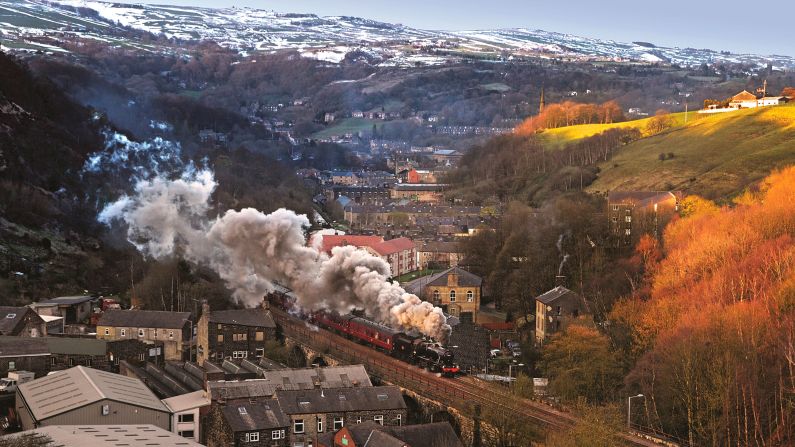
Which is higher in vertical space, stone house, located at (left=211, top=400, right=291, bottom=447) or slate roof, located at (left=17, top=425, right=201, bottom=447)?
slate roof, located at (left=17, top=425, right=201, bottom=447)

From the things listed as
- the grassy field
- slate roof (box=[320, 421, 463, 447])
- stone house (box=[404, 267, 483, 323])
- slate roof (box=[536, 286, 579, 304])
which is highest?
slate roof (box=[320, 421, 463, 447])

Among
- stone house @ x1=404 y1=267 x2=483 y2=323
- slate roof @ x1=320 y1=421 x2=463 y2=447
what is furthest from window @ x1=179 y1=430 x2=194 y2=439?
stone house @ x1=404 y1=267 x2=483 y2=323

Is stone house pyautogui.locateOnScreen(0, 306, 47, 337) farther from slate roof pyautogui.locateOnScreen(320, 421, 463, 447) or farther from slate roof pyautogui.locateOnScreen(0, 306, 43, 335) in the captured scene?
slate roof pyautogui.locateOnScreen(320, 421, 463, 447)

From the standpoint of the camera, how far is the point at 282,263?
264 feet

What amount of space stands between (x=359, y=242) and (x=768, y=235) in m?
43.2

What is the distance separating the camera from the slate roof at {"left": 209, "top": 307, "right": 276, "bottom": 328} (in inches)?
3009

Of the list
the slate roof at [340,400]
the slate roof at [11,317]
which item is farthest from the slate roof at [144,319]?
the slate roof at [340,400]

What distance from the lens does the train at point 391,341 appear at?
66.5 metres

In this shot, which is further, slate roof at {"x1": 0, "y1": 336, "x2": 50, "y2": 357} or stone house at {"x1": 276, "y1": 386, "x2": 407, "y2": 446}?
slate roof at {"x1": 0, "y1": 336, "x2": 50, "y2": 357}

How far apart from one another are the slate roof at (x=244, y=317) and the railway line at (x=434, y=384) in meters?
1.62

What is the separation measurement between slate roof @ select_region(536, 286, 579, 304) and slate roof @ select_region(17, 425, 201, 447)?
29.7 metres

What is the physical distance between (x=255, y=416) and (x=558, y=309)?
80.3 ft

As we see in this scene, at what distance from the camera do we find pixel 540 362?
68.7 metres

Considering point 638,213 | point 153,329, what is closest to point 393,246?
point 638,213
